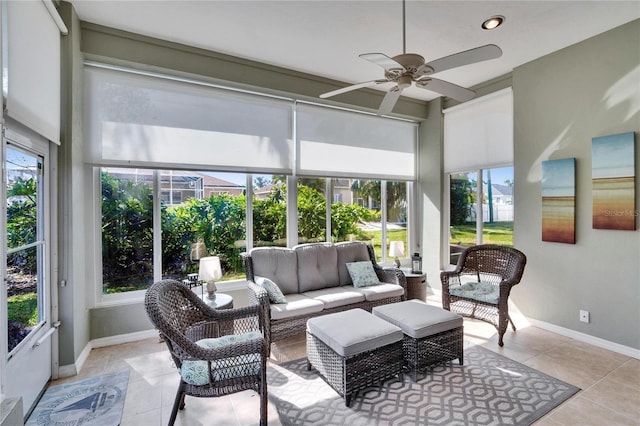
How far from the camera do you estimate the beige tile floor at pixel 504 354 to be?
2.18m

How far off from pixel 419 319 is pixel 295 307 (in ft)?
4.02

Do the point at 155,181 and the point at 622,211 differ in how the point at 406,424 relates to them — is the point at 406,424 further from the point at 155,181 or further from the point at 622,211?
the point at 155,181

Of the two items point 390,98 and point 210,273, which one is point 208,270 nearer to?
point 210,273

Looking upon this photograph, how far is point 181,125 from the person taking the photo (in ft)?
11.8

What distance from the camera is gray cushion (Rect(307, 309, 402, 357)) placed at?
91.4 inches

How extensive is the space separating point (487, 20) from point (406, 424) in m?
3.58

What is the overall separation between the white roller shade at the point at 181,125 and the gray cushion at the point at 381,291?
1.89 m

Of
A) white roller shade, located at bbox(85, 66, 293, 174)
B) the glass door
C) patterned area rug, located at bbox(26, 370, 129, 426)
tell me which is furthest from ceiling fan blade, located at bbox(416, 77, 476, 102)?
patterned area rug, located at bbox(26, 370, 129, 426)

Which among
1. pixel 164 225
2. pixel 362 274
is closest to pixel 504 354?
pixel 362 274

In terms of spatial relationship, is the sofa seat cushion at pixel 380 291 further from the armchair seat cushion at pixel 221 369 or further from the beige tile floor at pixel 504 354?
the armchair seat cushion at pixel 221 369

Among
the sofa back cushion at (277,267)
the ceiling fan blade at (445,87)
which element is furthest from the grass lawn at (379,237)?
the ceiling fan blade at (445,87)

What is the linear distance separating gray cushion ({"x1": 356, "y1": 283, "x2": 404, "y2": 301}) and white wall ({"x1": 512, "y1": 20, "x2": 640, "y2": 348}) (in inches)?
64.1

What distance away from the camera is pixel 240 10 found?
286 cm

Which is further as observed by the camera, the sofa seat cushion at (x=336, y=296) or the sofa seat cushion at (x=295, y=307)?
the sofa seat cushion at (x=336, y=296)
